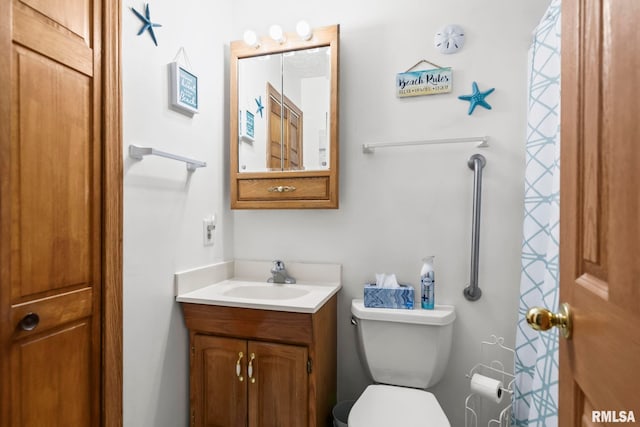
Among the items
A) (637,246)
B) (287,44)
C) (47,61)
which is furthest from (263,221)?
(637,246)

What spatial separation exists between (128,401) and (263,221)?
38.5 inches

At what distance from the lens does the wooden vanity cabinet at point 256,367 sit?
1.33 meters

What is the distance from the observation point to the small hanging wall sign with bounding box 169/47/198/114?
1.36 m

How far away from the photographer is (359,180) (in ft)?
5.55

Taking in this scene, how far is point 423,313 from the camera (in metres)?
1.43

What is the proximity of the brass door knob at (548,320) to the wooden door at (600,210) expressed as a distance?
Answer: 0.02 m

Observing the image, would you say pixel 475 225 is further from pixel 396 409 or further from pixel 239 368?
pixel 239 368

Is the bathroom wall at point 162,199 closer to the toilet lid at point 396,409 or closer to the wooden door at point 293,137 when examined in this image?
the wooden door at point 293,137

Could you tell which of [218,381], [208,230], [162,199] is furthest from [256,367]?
[162,199]

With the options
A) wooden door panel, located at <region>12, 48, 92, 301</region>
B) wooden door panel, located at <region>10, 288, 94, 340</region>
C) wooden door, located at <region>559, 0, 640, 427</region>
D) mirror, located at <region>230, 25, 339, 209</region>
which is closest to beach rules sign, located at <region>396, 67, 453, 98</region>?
mirror, located at <region>230, 25, 339, 209</region>

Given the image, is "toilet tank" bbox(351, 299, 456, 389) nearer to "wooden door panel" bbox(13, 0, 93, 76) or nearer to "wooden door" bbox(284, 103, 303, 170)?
"wooden door" bbox(284, 103, 303, 170)

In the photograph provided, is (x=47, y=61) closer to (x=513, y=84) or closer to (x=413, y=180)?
(x=413, y=180)

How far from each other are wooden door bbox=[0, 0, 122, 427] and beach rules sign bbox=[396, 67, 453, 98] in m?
1.20

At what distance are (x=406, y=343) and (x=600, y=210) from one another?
3.48 feet
